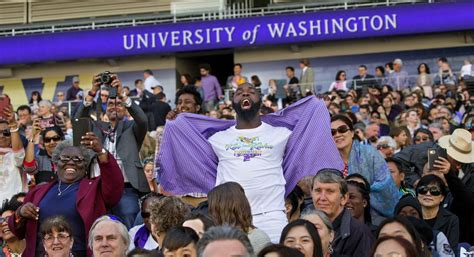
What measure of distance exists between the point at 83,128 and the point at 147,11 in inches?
863

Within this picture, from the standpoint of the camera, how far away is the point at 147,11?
103 ft

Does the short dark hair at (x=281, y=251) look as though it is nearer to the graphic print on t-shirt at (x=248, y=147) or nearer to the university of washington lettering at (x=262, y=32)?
the graphic print on t-shirt at (x=248, y=147)

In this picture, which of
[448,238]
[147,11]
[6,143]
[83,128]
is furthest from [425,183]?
[147,11]

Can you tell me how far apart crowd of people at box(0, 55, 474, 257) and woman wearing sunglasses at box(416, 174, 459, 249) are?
11 mm

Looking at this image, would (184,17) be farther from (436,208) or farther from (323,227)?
(323,227)

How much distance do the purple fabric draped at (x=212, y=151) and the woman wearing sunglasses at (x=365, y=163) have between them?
48cm

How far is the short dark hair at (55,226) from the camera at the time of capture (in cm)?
867

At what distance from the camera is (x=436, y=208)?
32.0 ft

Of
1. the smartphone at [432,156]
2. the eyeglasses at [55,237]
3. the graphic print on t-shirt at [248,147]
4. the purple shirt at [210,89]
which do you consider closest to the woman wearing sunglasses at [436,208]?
the smartphone at [432,156]

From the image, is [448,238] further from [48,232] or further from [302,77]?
[302,77]

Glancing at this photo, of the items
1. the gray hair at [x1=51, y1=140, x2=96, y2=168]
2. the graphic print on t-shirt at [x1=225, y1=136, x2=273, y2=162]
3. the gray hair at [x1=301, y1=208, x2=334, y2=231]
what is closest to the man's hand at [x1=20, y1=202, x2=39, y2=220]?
the gray hair at [x1=51, y1=140, x2=96, y2=168]

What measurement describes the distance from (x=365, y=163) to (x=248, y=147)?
1.56m

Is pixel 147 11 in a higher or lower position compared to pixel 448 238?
higher

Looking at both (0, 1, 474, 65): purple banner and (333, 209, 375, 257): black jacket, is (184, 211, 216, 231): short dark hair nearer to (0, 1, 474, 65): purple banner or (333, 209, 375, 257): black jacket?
(333, 209, 375, 257): black jacket
